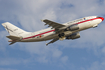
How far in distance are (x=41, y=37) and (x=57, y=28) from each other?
19.3 ft

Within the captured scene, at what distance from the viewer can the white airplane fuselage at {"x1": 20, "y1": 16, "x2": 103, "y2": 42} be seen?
143 feet

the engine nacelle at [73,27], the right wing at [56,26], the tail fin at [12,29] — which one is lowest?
the engine nacelle at [73,27]

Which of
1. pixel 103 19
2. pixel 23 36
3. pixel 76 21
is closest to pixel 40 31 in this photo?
pixel 23 36

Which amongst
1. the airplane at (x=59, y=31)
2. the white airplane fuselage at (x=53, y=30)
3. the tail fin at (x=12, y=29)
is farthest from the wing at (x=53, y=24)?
the tail fin at (x=12, y=29)

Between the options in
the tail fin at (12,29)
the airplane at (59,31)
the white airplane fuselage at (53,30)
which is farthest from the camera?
the tail fin at (12,29)

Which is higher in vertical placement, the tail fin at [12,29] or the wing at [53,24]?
the tail fin at [12,29]

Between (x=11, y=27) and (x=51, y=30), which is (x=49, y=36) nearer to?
(x=51, y=30)

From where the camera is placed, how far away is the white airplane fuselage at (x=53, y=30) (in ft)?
143

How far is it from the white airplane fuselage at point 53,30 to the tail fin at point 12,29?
353 cm

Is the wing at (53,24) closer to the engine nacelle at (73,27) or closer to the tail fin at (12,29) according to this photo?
the engine nacelle at (73,27)

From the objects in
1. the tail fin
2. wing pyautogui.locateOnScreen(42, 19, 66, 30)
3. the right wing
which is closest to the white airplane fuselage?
the right wing

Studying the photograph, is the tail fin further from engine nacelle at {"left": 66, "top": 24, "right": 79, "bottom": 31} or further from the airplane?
engine nacelle at {"left": 66, "top": 24, "right": 79, "bottom": 31}

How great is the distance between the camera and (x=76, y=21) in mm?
43750

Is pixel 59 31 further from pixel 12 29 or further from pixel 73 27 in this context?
pixel 12 29
